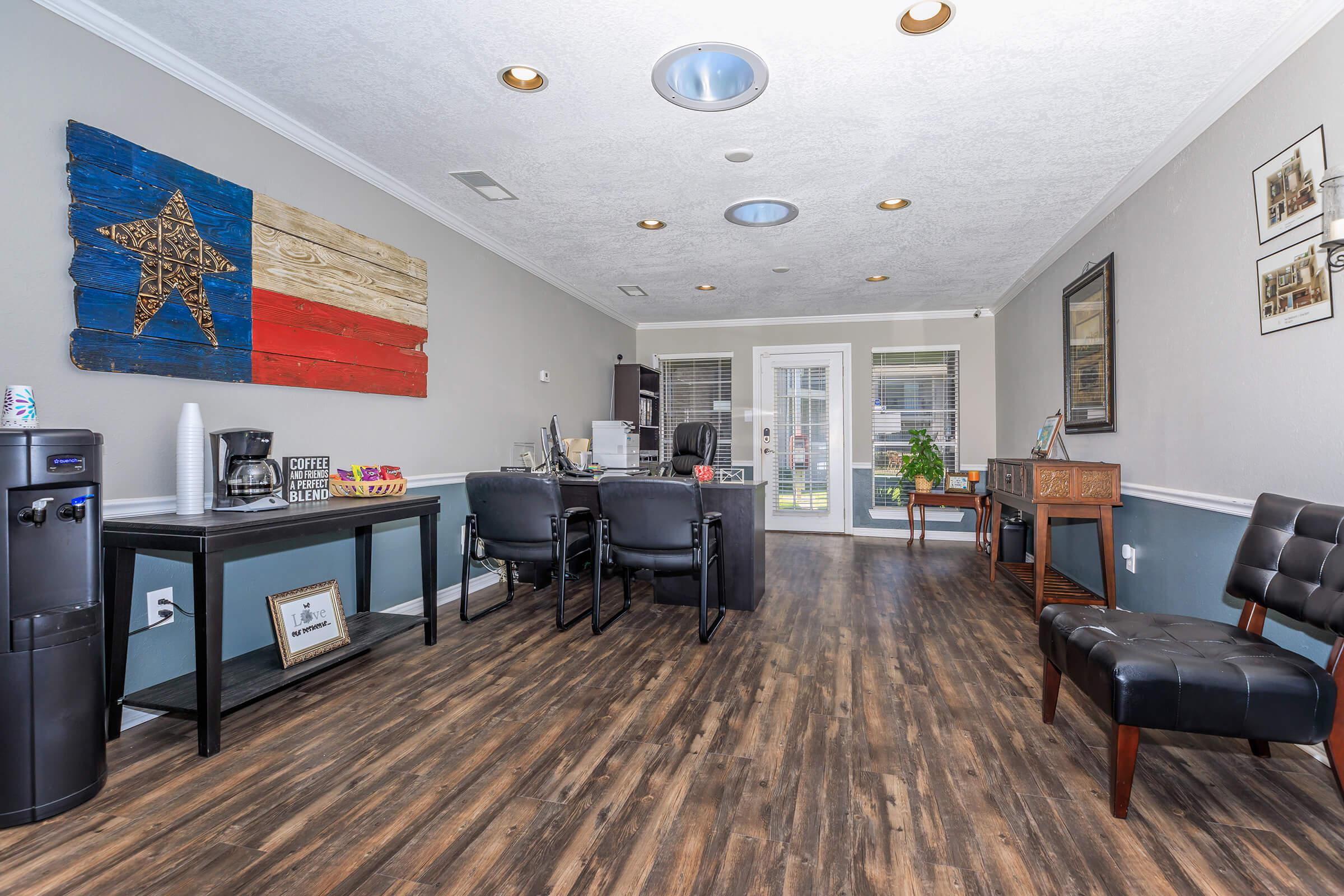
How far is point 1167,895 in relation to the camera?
1435 millimetres

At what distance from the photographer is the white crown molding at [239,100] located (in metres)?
2.18

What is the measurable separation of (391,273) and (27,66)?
65.6 inches

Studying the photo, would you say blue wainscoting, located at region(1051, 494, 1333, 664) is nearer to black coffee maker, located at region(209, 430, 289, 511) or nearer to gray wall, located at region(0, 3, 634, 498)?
black coffee maker, located at region(209, 430, 289, 511)

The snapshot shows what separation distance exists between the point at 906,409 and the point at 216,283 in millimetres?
6477

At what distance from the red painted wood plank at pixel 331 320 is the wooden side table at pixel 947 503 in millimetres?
4990

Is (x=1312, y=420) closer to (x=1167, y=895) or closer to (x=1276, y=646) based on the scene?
(x=1276, y=646)

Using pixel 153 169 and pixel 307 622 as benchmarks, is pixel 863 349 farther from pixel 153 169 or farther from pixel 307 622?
pixel 153 169

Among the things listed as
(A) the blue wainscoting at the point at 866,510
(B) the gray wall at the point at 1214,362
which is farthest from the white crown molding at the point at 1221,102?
(A) the blue wainscoting at the point at 866,510

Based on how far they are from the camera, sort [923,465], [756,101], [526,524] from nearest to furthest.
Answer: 1. [756,101]
2. [526,524]
3. [923,465]

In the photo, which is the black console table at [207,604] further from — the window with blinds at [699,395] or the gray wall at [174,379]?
the window with blinds at [699,395]

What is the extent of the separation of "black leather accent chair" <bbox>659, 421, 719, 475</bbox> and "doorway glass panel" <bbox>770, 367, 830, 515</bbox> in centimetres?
244

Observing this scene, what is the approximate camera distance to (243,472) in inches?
99.1

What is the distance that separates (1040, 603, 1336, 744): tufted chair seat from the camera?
162 centimetres

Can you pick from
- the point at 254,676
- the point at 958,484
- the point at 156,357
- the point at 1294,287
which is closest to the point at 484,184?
the point at 156,357
